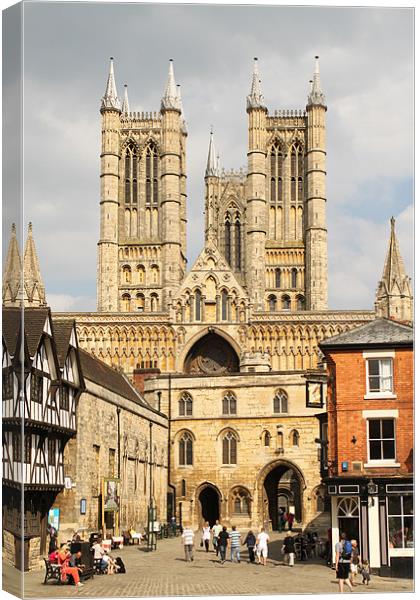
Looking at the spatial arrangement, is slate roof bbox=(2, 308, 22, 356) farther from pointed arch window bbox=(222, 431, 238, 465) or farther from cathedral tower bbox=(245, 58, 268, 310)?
cathedral tower bbox=(245, 58, 268, 310)

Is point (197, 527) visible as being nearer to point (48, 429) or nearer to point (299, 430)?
point (299, 430)

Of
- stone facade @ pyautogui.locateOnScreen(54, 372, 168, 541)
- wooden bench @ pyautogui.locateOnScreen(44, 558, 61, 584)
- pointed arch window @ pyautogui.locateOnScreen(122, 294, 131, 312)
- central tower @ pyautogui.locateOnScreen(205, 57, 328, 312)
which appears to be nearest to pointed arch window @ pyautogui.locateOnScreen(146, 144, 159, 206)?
central tower @ pyautogui.locateOnScreen(205, 57, 328, 312)

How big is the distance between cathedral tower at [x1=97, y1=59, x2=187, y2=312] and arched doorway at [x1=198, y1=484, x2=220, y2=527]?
36.4 metres

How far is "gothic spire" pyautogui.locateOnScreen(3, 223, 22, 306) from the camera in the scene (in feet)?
80.7

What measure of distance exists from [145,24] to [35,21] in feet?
9.52

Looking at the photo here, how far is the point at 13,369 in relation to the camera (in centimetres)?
2548

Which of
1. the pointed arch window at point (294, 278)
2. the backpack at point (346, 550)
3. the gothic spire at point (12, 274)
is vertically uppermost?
the pointed arch window at point (294, 278)

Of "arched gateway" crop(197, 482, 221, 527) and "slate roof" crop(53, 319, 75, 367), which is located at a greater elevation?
"slate roof" crop(53, 319, 75, 367)

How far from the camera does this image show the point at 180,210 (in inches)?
4085

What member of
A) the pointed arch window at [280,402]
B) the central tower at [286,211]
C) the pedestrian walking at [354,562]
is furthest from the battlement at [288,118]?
the pedestrian walking at [354,562]

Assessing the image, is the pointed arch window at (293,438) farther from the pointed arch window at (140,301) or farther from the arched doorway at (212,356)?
the pointed arch window at (140,301)

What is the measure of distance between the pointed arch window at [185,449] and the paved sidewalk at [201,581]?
23.7m

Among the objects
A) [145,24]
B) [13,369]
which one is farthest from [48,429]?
[145,24]

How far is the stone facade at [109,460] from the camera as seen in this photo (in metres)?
32.9
